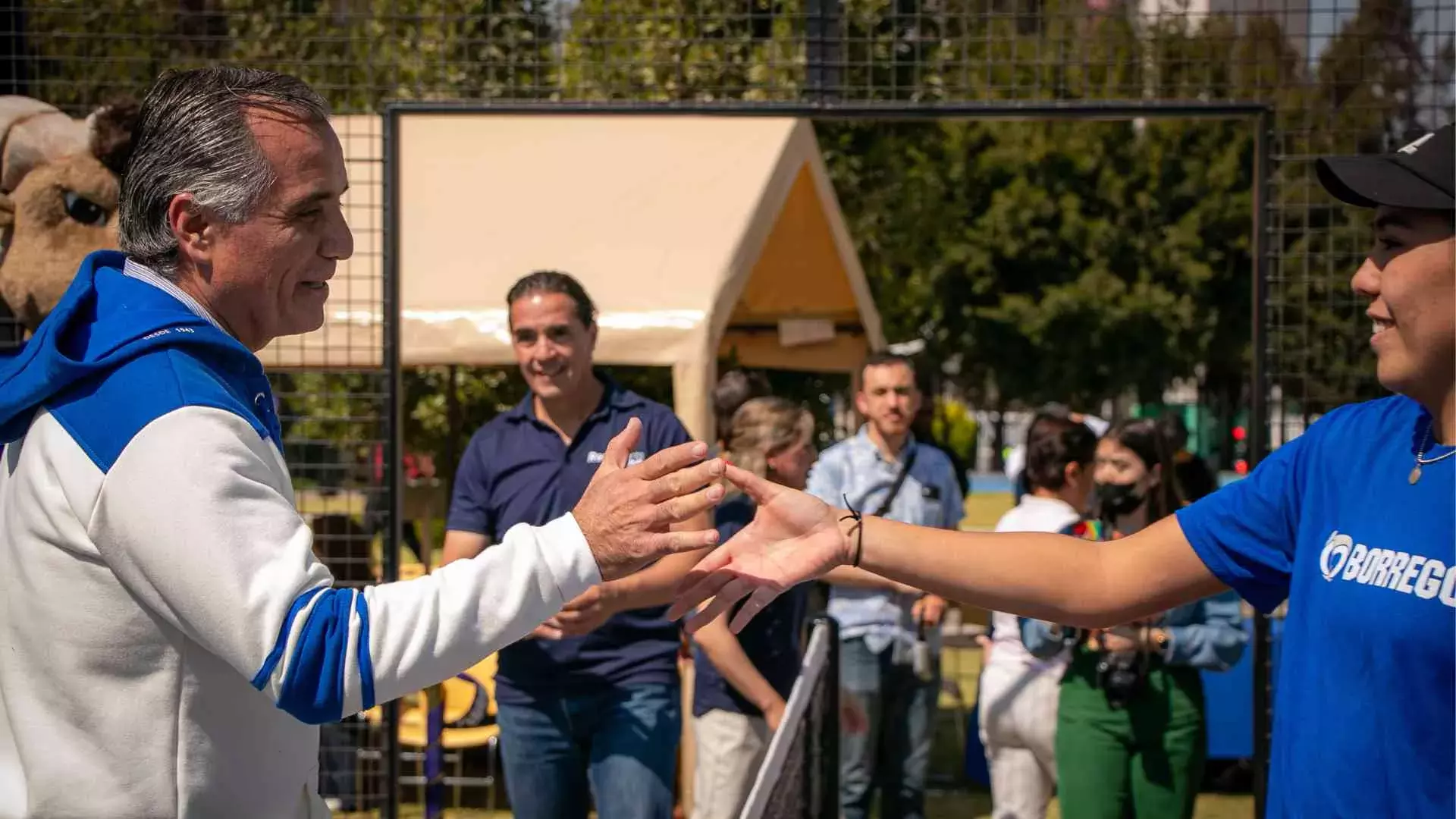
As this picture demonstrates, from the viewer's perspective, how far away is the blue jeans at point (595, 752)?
12.7 feet

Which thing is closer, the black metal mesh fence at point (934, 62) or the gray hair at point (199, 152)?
the gray hair at point (199, 152)

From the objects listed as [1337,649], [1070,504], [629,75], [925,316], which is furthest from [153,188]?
[925,316]

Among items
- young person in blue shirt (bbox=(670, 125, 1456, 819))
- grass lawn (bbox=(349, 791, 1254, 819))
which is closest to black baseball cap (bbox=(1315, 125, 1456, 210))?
young person in blue shirt (bbox=(670, 125, 1456, 819))

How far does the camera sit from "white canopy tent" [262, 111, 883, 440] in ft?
19.7

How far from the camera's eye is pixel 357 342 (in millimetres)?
5555

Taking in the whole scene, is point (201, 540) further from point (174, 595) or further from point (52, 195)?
point (52, 195)

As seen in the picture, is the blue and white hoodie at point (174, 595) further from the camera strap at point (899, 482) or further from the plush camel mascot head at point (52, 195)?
the camera strap at point (899, 482)

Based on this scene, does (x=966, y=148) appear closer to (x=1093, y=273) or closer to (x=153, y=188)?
(x=1093, y=273)

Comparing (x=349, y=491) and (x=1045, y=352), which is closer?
(x=349, y=491)

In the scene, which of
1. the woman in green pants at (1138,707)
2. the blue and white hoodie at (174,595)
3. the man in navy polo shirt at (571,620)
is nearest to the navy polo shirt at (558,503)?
the man in navy polo shirt at (571,620)

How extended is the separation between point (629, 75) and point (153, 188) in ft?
18.7

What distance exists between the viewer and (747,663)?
450 centimetres

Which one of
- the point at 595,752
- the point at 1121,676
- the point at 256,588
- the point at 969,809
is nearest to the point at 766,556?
the point at 256,588

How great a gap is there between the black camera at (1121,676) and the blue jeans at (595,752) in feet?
5.27
